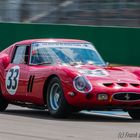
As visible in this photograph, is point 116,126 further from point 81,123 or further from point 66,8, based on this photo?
point 66,8

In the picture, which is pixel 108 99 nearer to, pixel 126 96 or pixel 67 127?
pixel 126 96

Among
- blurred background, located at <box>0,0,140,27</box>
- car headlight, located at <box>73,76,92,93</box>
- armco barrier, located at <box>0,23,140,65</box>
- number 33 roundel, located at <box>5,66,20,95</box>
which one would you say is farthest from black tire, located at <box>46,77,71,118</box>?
blurred background, located at <box>0,0,140,27</box>

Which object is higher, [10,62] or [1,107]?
[10,62]

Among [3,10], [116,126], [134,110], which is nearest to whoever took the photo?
[116,126]

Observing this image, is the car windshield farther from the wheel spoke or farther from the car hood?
the wheel spoke

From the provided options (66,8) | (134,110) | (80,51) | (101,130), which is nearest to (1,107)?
(80,51)

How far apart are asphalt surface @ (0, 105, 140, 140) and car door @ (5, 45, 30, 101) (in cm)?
37

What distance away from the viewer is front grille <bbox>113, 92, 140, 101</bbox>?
366 inches

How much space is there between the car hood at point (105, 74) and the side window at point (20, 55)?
4.16ft

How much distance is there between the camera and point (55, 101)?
9.81 m

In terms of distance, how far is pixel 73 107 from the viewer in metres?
9.55

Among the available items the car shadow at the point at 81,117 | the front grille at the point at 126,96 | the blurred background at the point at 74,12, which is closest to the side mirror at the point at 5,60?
the car shadow at the point at 81,117

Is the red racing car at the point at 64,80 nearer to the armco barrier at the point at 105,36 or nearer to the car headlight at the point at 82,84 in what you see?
the car headlight at the point at 82,84

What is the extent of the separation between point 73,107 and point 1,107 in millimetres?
2121
